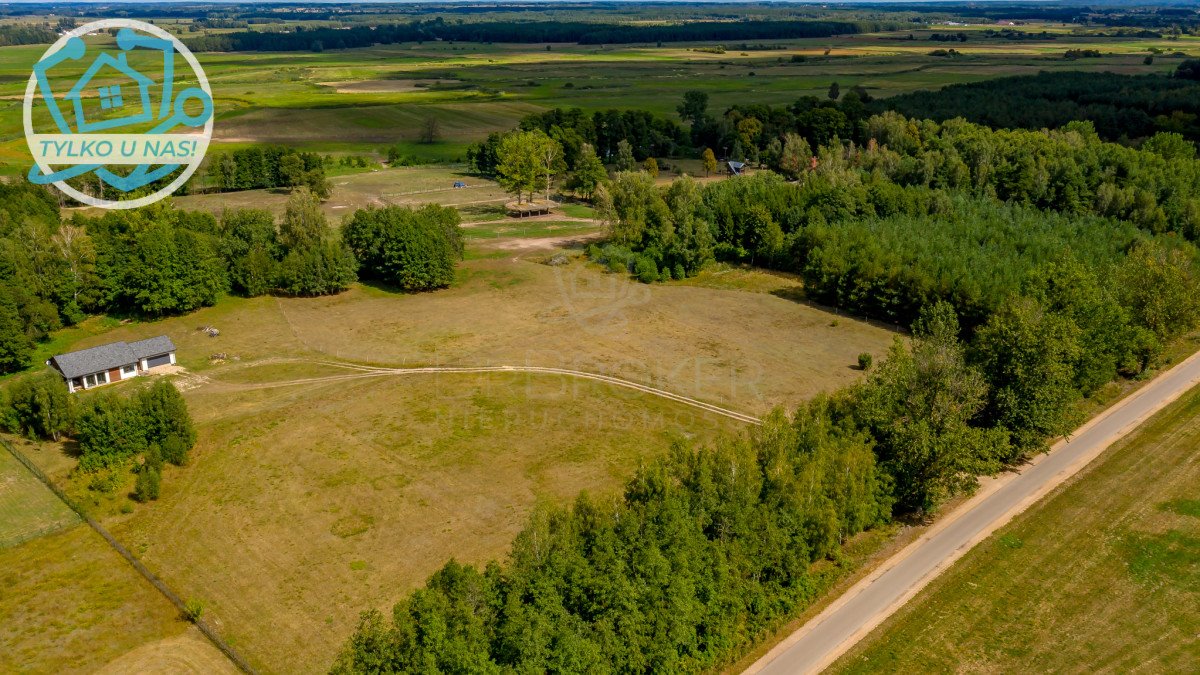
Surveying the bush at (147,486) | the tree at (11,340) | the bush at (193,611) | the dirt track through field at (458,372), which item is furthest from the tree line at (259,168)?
the bush at (193,611)

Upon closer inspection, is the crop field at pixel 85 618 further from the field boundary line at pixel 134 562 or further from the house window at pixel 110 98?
the house window at pixel 110 98

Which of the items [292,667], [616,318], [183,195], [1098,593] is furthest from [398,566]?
[183,195]

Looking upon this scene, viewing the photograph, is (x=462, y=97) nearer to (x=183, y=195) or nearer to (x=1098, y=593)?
(x=183, y=195)

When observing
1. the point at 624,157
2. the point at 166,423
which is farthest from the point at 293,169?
the point at 166,423

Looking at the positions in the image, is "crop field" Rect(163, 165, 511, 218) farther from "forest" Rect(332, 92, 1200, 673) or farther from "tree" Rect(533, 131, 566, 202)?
"forest" Rect(332, 92, 1200, 673)

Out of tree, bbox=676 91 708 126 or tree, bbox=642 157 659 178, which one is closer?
tree, bbox=642 157 659 178

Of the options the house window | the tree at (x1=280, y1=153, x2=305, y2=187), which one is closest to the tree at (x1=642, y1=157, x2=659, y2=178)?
the tree at (x1=280, y1=153, x2=305, y2=187)

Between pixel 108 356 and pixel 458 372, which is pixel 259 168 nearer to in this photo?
pixel 108 356
